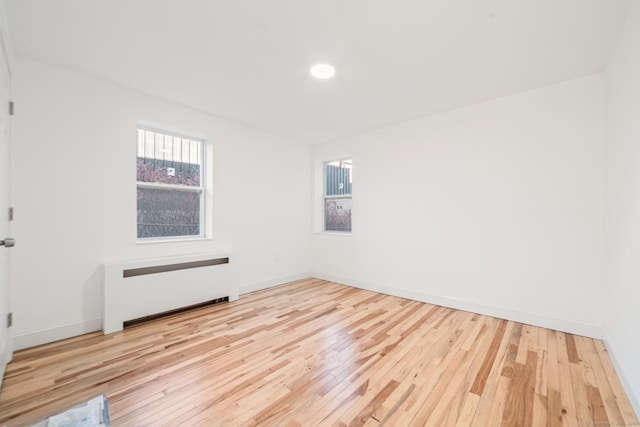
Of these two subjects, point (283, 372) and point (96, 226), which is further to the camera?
point (96, 226)

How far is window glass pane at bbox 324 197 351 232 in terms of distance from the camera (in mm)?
4812

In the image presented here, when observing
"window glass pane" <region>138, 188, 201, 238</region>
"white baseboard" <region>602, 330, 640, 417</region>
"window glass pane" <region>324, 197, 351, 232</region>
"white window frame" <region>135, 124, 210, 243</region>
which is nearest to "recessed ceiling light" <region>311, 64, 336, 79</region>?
"white window frame" <region>135, 124, 210, 243</region>

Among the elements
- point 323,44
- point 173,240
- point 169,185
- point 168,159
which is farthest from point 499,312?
point 168,159

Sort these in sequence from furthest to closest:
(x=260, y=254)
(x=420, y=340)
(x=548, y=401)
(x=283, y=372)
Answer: (x=260, y=254)
(x=420, y=340)
(x=283, y=372)
(x=548, y=401)

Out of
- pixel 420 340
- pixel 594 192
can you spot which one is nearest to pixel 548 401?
pixel 420 340

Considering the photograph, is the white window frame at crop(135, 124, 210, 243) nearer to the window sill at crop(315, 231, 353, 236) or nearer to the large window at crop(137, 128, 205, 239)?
the large window at crop(137, 128, 205, 239)

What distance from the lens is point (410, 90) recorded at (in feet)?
9.48

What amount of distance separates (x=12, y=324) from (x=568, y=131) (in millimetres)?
5434

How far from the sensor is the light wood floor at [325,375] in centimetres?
158

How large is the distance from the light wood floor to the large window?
1.16 metres

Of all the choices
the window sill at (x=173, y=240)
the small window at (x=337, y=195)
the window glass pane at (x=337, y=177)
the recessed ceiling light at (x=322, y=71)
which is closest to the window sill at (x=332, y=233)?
the small window at (x=337, y=195)

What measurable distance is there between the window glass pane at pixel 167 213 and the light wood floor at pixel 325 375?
1099mm

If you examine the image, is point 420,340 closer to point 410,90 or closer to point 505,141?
point 505,141

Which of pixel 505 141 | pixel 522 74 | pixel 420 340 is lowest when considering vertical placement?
pixel 420 340
